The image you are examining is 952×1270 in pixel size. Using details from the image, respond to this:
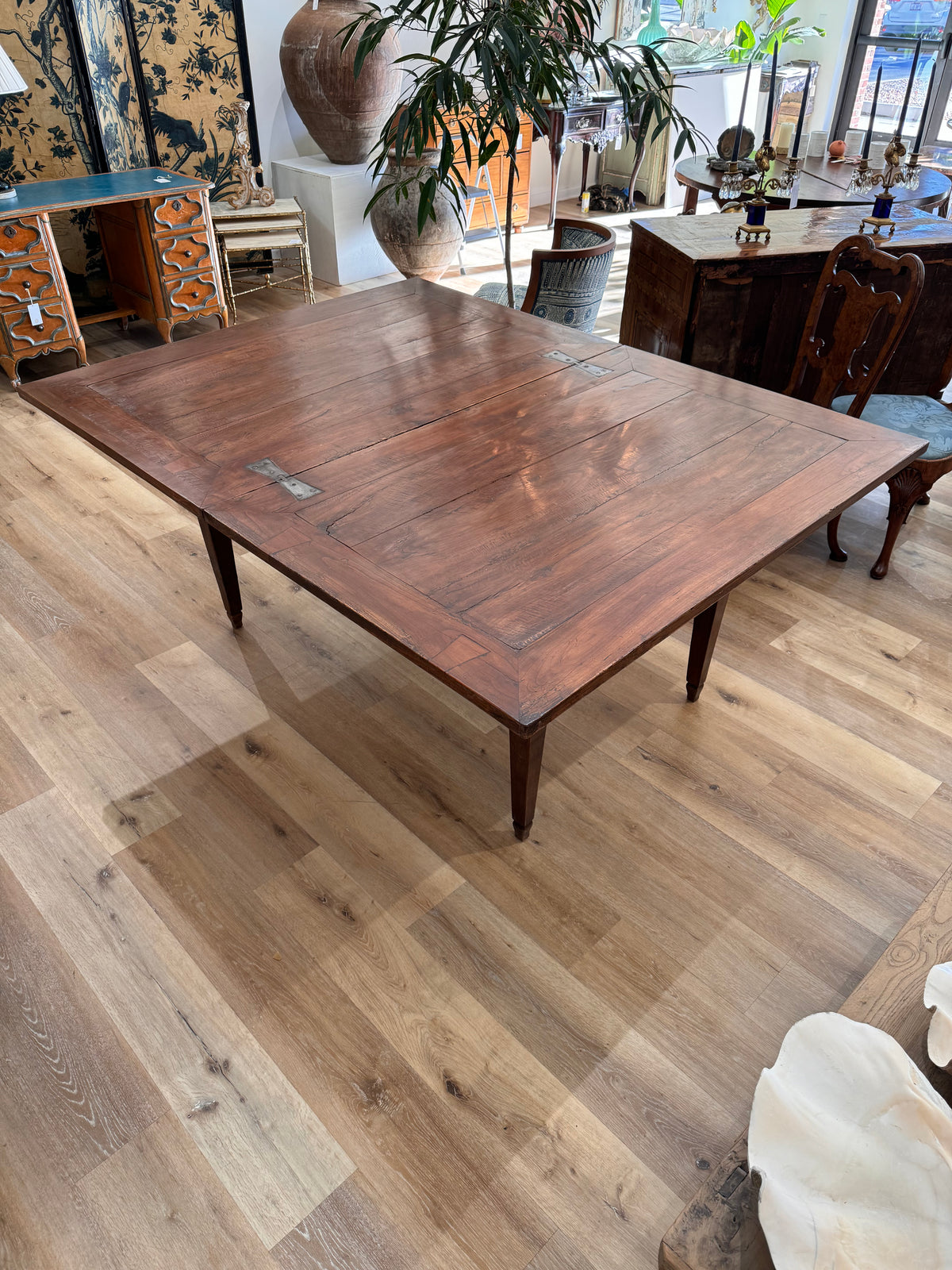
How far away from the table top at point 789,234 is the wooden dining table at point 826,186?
340 millimetres

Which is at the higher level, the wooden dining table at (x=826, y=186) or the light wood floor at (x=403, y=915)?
the wooden dining table at (x=826, y=186)

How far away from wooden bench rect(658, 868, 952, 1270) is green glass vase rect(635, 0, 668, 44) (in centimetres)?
685

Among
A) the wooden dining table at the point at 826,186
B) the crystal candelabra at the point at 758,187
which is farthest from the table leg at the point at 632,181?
the crystal candelabra at the point at 758,187

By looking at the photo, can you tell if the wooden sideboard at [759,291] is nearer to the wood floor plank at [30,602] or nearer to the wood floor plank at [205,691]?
the wood floor plank at [205,691]

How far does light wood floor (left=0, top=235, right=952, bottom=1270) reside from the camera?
139 centimetres

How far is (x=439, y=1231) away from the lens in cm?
134

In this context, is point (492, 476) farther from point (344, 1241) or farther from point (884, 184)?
point (884, 184)

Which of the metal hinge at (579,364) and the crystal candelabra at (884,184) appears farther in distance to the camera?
the crystal candelabra at (884,184)

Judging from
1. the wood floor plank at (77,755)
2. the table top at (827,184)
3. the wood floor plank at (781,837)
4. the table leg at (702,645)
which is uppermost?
the table top at (827,184)

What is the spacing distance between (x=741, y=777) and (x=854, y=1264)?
4.20 feet

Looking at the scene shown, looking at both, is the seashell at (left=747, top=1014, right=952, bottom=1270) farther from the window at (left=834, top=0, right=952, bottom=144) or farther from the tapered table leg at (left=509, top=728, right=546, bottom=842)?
the window at (left=834, top=0, right=952, bottom=144)

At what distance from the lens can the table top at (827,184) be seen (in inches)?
147

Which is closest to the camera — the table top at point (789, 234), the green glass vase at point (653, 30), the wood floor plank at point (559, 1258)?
the wood floor plank at point (559, 1258)

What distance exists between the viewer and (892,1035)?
1.14 meters
